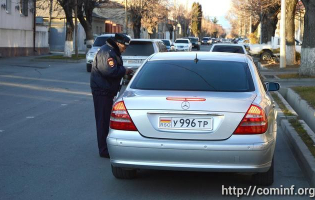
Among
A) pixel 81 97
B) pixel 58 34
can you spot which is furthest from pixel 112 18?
pixel 81 97

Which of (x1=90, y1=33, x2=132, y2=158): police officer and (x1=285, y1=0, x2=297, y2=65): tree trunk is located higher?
(x1=285, y1=0, x2=297, y2=65): tree trunk

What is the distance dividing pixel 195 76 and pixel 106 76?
1587mm

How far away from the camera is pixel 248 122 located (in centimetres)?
585

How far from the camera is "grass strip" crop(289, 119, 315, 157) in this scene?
8.21 m

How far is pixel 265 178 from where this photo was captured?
650 cm

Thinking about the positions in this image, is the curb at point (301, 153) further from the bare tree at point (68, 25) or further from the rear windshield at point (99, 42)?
the bare tree at point (68, 25)

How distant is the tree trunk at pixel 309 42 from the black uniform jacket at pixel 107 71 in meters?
15.5

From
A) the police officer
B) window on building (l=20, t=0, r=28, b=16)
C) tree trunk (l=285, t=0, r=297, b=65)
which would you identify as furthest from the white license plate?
window on building (l=20, t=0, r=28, b=16)

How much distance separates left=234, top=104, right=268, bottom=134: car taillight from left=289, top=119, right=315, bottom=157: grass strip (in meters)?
2.08

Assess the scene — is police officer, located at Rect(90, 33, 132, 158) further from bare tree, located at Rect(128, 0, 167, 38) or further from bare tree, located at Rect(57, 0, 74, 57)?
bare tree, located at Rect(128, 0, 167, 38)

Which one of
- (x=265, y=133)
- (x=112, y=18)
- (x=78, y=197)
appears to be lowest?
(x=78, y=197)

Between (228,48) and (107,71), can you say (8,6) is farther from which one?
(107,71)

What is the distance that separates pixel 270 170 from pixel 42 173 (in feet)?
9.29

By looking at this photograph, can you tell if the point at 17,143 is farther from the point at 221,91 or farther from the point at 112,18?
the point at 112,18
